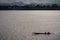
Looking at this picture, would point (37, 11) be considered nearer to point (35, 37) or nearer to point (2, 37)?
point (35, 37)

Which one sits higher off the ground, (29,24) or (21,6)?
(21,6)

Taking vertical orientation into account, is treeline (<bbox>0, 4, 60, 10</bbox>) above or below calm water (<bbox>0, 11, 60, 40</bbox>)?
above

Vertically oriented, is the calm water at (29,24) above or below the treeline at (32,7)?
below

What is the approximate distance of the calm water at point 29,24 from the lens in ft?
3.27

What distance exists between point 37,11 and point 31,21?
A: 0.36 feet

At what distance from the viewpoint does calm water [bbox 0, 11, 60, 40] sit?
1.00m

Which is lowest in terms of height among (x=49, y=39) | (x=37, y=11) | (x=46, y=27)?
(x=49, y=39)

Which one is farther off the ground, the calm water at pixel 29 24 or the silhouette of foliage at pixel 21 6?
the silhouette of foliage at pixel 21 6

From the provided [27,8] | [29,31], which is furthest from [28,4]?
[29,31]

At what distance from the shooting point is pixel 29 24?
101 centimetres

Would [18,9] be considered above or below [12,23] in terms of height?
above

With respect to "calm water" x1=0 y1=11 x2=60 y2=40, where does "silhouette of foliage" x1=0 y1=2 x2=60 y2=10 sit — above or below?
above

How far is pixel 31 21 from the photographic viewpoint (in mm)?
1013

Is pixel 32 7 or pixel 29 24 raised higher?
pixel 32 7
